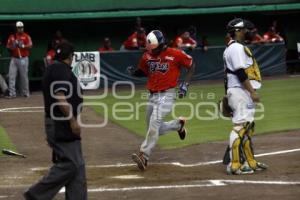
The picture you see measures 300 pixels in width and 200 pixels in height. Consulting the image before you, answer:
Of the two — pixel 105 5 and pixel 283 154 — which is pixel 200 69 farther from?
pixel 283 154

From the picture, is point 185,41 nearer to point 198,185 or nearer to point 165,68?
point 165,68

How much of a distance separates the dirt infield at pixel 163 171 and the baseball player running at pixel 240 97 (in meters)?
0.24

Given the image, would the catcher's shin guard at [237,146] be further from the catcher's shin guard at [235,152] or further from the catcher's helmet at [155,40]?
the catcher's helmet at [155,40]

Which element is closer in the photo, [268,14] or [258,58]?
[258,58]

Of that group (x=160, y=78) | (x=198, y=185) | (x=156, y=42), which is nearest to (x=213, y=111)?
(x=160, y=78)

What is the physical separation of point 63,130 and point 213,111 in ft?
29.9

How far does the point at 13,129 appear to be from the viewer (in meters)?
14.0

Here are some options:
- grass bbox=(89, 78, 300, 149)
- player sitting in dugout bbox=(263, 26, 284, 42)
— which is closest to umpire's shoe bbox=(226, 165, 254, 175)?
grass bbox=(89, 78, 300, 149)

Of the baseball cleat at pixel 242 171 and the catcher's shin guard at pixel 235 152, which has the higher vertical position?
the catcher's shin guard at pixel 235 152

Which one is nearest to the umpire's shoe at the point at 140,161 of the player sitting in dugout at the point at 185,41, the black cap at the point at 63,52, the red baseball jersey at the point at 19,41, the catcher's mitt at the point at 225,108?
the catcher's mitt at the point at 225,108

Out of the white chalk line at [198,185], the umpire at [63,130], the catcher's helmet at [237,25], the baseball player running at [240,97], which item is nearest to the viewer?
the umpire at [63,130]

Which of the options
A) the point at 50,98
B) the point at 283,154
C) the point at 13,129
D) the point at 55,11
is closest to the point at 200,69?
the point at 55,11

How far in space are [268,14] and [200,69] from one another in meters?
4.89

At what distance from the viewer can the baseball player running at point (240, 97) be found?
30.1 ft
